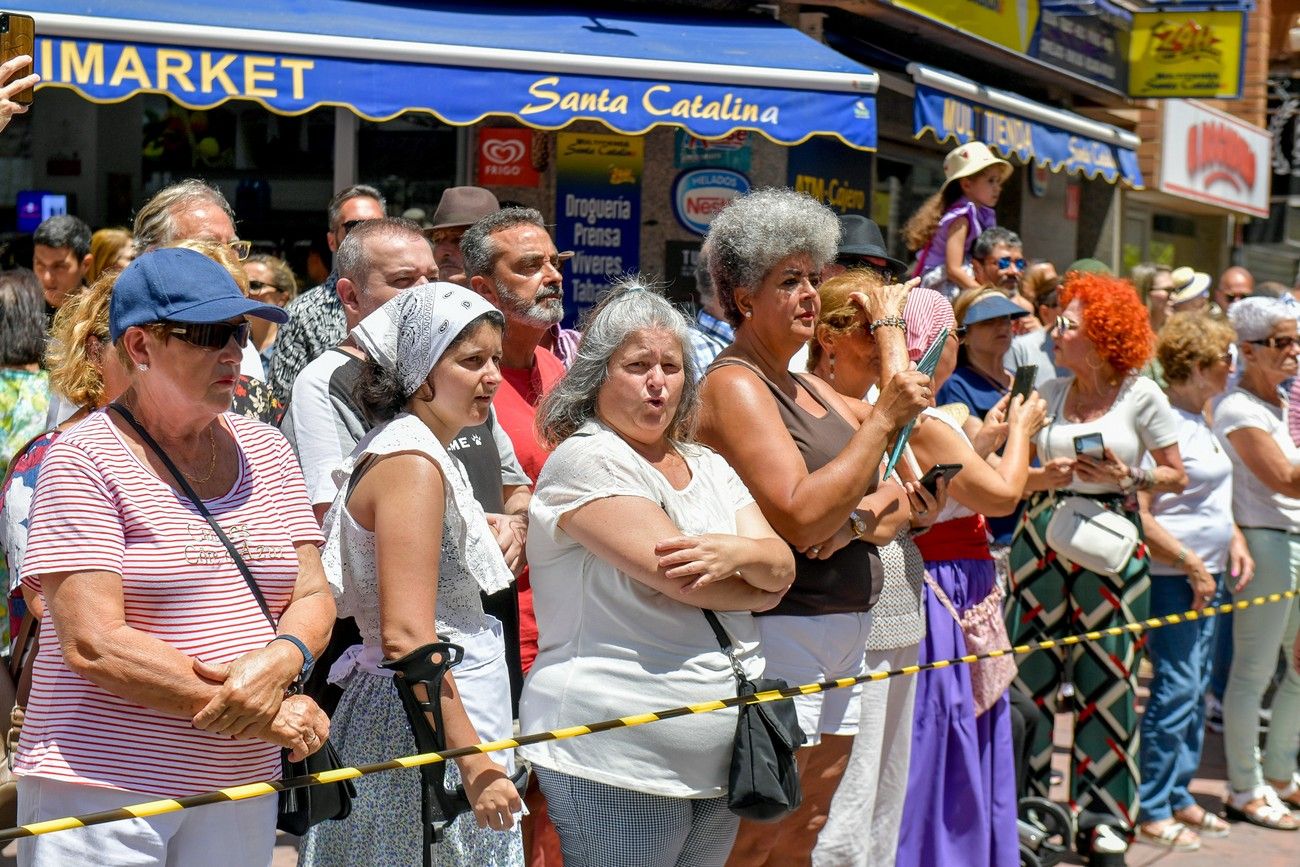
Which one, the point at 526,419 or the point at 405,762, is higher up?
the point at 526,419

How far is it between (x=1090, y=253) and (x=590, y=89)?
9112mm

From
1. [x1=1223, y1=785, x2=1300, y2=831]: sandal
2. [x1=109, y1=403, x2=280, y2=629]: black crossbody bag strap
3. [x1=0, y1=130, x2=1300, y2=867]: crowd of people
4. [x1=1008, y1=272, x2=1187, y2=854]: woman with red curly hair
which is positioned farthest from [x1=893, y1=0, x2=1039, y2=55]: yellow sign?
[x1=109, y1=403, x2=280, y2=629]: black crossbody bag strap

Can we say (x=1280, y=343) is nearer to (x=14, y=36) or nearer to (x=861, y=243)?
(x=861, y=243)

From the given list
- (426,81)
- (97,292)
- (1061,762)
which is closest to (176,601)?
(97,292)

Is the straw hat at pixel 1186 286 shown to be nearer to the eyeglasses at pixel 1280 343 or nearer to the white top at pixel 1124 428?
the eyeglasses at pixel 1280 343

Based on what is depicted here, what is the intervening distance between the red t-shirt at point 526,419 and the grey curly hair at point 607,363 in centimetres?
29

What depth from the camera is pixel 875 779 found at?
4438mm

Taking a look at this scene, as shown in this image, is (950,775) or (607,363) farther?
(950,775)

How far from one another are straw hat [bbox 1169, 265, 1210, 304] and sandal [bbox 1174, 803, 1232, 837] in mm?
5006

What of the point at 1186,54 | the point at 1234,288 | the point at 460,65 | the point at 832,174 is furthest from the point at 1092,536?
the point at 1186,54

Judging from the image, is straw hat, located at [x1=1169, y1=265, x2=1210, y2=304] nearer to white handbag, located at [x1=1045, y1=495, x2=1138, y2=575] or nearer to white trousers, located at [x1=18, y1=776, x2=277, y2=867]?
white handbag, located at [x1=1045, y1=495, x2=1138, y2=575]

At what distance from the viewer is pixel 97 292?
12.0 ft

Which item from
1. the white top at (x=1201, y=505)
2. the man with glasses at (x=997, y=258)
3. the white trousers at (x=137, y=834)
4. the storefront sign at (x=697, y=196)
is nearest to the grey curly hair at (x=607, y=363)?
the white trousers at (x=137, y=834)

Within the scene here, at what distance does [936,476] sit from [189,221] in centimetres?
225
